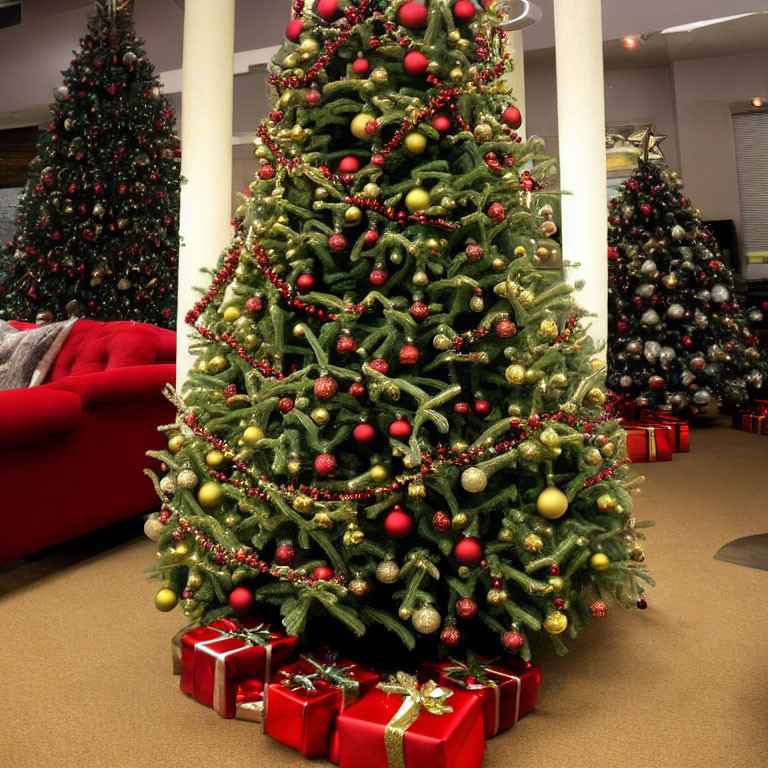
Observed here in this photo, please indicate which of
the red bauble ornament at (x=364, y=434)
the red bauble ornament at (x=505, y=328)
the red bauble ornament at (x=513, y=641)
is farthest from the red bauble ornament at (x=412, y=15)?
the red bauble ornament at (x=513, y=641)

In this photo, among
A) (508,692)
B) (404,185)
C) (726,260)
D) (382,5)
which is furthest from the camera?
(726,260)

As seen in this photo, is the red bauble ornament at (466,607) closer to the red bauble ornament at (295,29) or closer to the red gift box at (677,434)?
the red bauble ornament at (295,29)

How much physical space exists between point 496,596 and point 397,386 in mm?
518

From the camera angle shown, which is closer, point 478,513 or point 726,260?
point 478,513

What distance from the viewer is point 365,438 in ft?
5.67

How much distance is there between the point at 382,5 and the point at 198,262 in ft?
4.93

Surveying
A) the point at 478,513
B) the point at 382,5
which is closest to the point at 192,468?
the point at 478,513

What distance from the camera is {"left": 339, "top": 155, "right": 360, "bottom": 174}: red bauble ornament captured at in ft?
6.15

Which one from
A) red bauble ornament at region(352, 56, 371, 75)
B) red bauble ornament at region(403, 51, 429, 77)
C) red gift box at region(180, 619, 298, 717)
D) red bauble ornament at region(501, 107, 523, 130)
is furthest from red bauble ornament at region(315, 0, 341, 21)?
red gift box at region(180, 619, 298, 717)

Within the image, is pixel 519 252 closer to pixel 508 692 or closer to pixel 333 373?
pixel 333 373

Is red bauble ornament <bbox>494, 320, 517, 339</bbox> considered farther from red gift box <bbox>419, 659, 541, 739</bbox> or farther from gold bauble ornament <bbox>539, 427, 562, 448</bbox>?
red gift box <bbox>419, 659, 541, 739</bbox>

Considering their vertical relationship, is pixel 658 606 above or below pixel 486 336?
below

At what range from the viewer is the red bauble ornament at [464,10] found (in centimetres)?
188

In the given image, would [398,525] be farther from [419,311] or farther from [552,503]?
[419,311]
